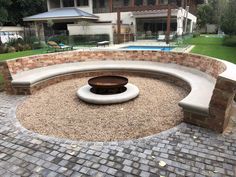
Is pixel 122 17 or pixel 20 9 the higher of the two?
pixel 20 9

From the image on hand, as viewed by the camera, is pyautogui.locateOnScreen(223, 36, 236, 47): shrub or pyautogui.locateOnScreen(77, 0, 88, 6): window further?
pyautogui.locateOnScreen(77, 0, 88, 6): window

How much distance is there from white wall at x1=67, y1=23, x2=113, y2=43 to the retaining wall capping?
13963 millimetres

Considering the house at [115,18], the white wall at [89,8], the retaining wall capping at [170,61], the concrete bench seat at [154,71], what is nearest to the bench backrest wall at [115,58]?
the retaining wall capping at [170,61]

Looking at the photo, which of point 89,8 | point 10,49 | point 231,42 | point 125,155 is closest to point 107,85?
point 125,155

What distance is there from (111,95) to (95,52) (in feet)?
12.2

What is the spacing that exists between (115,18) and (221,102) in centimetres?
2463

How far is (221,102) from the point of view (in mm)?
3365

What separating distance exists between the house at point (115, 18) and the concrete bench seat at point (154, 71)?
47.0ft

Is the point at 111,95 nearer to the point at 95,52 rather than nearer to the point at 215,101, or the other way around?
the point at 215,101

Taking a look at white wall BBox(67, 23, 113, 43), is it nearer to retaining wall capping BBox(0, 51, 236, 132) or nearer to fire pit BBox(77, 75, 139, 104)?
retaining wall capping BBox(0, 51, 236, 132)

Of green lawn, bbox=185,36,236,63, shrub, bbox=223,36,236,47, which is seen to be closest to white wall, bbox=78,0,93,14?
green lawn, bbox=185,36,236,63

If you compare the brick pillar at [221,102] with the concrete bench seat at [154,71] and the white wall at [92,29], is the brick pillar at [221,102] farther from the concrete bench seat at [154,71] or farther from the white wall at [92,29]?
the white wall at [92,29]

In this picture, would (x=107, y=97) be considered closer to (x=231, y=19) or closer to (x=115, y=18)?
(x=231, y=19)

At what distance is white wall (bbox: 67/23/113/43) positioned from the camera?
21.6m
